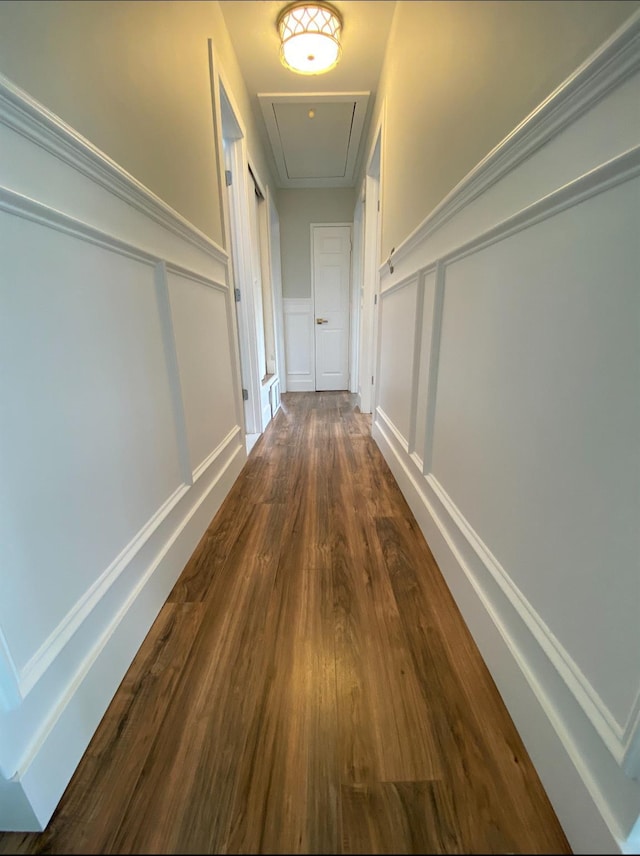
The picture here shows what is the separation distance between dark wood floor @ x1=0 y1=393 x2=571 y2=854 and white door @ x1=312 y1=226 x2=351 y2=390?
3.06m

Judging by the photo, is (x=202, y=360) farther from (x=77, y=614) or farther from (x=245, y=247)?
(x=245, y=247)

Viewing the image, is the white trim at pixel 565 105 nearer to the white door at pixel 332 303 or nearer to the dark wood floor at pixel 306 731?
the dark wood floor at pixel 306 731

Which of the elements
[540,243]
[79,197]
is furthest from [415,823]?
[79,197]

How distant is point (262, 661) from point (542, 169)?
1142 millimetres

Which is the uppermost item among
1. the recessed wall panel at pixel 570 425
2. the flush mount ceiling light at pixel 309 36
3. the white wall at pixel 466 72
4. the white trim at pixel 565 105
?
the flush mount ceiling light at pixel 309 36

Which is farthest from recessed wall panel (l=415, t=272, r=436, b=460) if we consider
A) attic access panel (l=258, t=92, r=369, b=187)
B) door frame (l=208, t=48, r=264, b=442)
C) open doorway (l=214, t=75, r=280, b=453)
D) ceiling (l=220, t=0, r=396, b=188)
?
attic access panel (l=258, t=92, r=369, b=187)

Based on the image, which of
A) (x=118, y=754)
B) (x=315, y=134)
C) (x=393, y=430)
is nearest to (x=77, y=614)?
(x=118, y=754)

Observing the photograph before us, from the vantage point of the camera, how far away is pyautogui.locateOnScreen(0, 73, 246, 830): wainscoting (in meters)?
0.51

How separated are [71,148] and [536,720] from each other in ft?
4.37

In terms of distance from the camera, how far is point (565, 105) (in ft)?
1.65

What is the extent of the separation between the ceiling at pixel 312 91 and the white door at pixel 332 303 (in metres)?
0.56

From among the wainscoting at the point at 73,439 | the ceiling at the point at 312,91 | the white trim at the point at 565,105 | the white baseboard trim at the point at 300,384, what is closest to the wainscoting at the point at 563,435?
the white trim at the point at 565,105

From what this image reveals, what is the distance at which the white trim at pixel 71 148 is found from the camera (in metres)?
0.50

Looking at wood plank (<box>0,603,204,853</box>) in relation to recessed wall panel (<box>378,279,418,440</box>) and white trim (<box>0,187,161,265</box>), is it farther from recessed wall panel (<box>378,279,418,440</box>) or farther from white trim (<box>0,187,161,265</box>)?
recessed wall panel (<box>378,279,418,440</box>)
